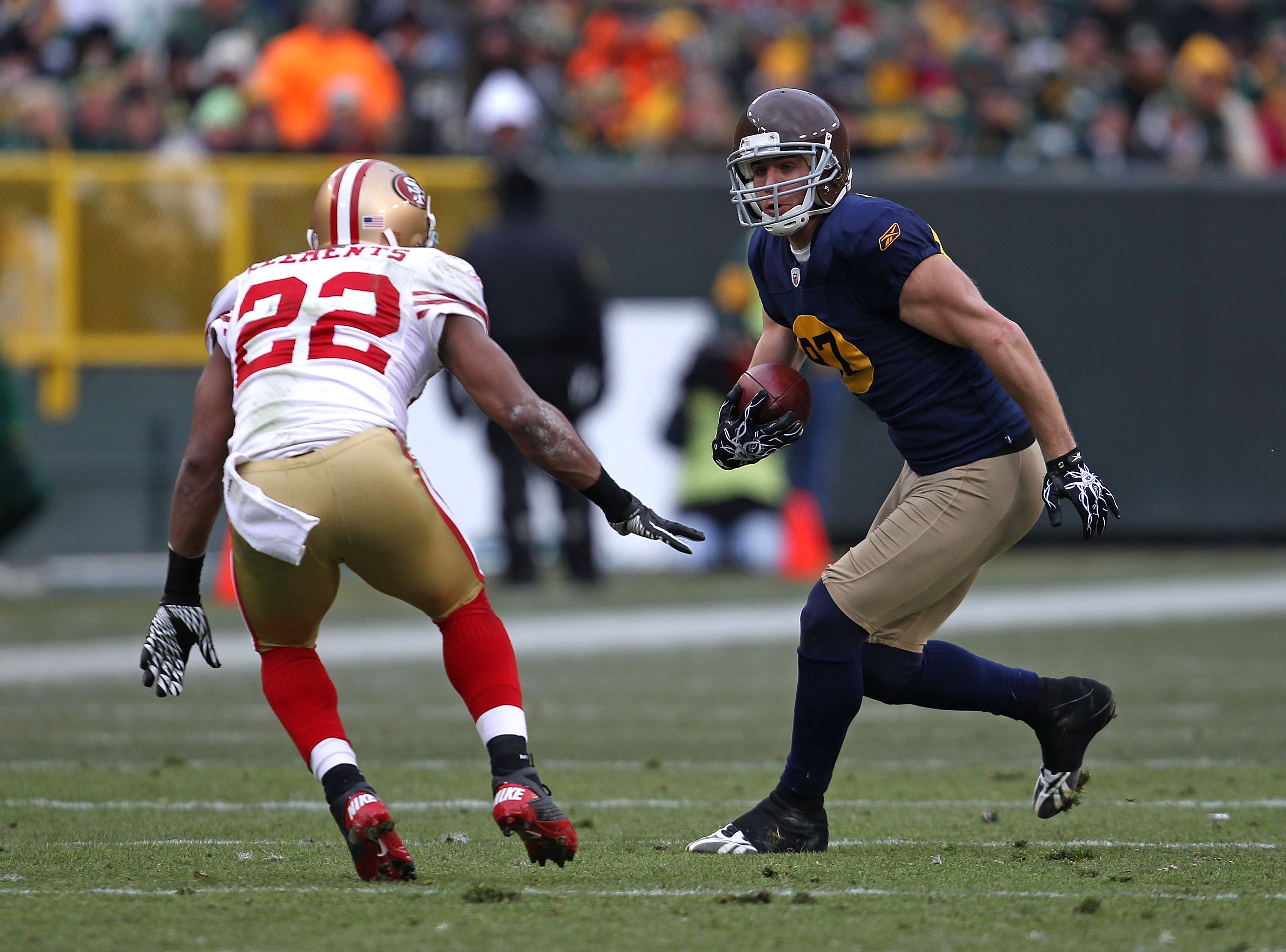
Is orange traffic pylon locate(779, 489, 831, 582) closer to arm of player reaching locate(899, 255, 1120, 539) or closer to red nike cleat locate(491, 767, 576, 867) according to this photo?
arm of player reaching locate(899, 255, 1120, 539)

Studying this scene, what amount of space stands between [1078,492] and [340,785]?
1724 mm

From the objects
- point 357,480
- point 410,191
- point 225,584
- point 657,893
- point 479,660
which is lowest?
point 225,584

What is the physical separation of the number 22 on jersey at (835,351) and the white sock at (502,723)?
1156 mm

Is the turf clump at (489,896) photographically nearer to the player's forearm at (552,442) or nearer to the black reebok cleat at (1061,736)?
the player's forearm at (552,442)

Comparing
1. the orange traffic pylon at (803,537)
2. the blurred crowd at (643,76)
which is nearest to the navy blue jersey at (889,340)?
the orange traffic pylon at (803,537)

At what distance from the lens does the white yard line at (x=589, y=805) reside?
4949 mm

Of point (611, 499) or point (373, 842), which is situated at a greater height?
point (611, 499)

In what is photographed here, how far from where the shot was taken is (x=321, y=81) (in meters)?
12.3

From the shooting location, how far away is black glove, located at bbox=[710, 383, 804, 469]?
452 centimetres

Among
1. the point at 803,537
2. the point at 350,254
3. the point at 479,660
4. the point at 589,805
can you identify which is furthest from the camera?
the point at 803,537

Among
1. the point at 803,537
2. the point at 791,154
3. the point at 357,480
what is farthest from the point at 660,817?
the point at 803,537

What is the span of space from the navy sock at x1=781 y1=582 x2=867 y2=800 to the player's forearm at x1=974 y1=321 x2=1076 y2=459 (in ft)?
2.01

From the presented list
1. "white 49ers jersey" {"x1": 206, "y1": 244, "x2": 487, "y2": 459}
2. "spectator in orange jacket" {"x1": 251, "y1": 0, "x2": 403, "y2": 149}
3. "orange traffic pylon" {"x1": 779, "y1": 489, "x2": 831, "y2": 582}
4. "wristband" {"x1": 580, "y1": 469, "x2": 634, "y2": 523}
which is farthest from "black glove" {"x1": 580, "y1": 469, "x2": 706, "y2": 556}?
"spectator in orange jacket" {"x1": 251, "y1": 0, "x2": 403, "y2": 149}

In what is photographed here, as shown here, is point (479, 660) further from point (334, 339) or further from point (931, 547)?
point (931, 547)
